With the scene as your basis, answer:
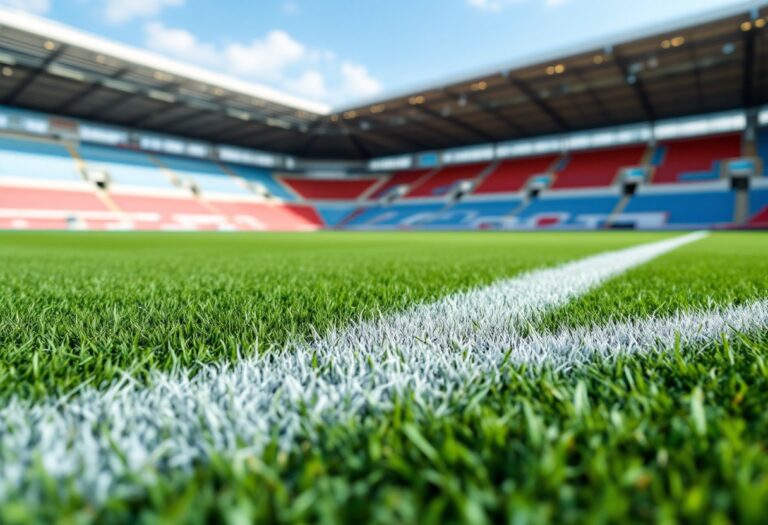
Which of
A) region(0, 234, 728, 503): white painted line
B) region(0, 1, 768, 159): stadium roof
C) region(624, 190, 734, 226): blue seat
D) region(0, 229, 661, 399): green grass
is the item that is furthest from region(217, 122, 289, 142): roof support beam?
region(0, 234, 728, 503): white painted line

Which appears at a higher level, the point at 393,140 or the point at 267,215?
the point at 393,140

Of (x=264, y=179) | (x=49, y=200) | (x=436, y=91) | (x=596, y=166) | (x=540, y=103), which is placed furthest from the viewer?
(x=264, y=179)

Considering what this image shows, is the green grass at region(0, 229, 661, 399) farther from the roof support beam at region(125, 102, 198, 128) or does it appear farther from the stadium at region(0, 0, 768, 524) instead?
the roof support beam at region(125, 102, 198, 128)

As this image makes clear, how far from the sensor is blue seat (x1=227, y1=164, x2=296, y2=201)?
33625 mm

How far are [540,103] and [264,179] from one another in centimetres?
2005

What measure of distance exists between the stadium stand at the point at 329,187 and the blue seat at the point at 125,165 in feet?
31.9

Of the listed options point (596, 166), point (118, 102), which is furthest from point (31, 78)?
point (596, 166)

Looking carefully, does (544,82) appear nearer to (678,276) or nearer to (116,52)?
(116,52)

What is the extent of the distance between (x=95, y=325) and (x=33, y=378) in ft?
1.46

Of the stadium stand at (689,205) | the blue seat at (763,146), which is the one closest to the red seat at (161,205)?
the stadium stand at (689,205)

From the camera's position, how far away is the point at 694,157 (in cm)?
2536

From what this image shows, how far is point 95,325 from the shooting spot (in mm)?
1247

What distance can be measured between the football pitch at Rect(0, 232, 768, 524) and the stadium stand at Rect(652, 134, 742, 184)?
90.2ft

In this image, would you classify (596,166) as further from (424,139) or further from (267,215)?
(267,215)
